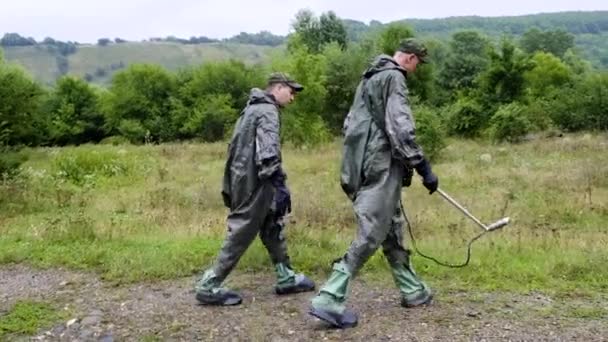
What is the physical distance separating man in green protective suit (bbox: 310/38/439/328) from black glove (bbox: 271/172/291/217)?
0.57 m

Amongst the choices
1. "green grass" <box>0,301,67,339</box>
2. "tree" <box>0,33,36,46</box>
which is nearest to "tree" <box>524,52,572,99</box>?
"green grass" <box>0,301,67,339</box>

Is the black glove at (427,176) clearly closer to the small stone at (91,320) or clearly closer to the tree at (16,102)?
the small stone at (91,320)

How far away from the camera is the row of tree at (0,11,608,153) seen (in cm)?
3097

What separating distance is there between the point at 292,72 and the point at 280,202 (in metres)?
26.3

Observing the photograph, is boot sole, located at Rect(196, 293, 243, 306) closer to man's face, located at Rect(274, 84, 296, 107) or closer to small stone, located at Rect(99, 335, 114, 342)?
small stone, located at Rect(99, 335, 114, 342)

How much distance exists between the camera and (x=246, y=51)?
18662 cm

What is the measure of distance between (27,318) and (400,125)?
3.30 meters

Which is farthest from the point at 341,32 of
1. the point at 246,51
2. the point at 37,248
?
the point at 246,51

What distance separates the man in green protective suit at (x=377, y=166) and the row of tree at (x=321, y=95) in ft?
57.6

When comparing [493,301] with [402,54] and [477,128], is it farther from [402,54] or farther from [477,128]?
[477,128]

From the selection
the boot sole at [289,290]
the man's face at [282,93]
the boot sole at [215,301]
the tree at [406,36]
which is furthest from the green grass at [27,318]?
the tree at [406,36]

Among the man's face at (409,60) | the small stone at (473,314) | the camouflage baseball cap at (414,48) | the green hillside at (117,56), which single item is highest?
the camouflage baseball cap at (414,48)

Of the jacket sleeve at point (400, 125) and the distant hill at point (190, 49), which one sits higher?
the jacket sleeve at point (400, 125)

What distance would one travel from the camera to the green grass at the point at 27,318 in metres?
5.42
